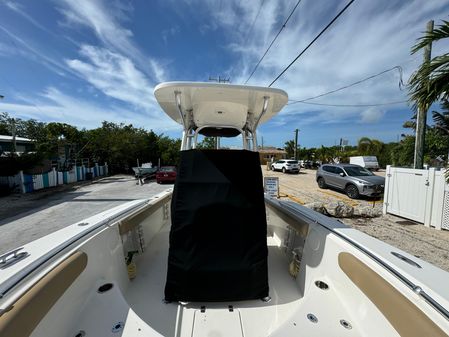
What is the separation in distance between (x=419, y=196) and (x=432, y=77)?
387cm

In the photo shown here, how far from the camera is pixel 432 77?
3.70m

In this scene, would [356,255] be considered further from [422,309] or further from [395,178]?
[395,178]

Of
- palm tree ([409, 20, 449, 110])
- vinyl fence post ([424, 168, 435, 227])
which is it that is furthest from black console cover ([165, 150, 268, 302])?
vinyl fence post ([424, 168, 435, 227])

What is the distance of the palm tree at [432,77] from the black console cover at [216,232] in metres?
3.93

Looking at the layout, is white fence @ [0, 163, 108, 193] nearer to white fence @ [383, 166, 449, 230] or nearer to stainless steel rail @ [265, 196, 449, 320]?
stainless steel rail @ [265, 196, 449, 320]

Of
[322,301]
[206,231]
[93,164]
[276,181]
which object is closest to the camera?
[322,301]

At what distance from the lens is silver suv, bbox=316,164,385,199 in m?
9.55

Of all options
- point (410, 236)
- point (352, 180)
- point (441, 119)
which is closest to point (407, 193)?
point (410, 236)

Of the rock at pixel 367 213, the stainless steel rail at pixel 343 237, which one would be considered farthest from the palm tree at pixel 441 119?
the stainless steel rail at pixel 343 237

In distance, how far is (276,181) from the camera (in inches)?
260

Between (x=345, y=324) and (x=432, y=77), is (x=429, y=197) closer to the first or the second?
(x=432, y=77)

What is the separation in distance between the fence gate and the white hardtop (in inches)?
238

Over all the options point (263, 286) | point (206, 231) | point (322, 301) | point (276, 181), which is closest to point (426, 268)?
point (322, 301)

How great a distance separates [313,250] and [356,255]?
485 mm
